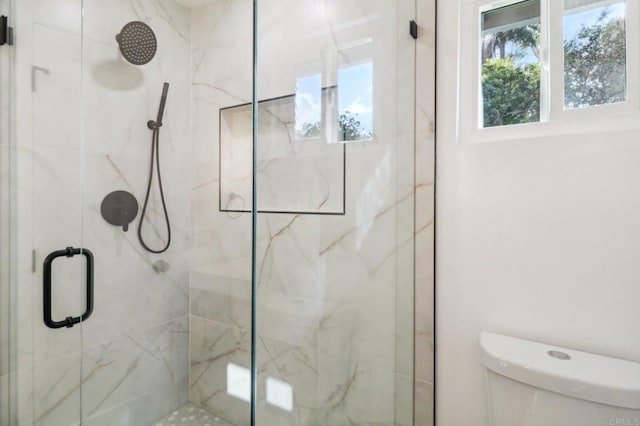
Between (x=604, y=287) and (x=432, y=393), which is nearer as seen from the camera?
(x=604, y=287)

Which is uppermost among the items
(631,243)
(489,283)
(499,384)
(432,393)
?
(631,243)

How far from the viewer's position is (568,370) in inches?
35.9

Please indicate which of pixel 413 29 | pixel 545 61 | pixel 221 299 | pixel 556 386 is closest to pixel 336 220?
pixel 221 299

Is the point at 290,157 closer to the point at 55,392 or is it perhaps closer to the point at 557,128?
the point at 557,128

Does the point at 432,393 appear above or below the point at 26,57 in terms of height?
below

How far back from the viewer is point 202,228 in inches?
51.6

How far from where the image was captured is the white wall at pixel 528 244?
1.01 metres

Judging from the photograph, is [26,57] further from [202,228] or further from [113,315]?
[113,315]

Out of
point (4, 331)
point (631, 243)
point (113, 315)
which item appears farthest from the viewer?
point (113, 315)

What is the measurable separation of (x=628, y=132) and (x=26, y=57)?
1934mm

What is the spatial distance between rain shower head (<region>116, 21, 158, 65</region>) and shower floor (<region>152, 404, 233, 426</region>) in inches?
56.4

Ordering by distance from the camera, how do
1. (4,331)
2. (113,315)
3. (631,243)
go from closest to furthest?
1. (631,243)
2. (4,331)
3. (113,315)

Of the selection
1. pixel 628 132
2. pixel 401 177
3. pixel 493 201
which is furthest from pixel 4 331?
pixel 628 132

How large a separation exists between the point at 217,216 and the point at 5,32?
0.89m
